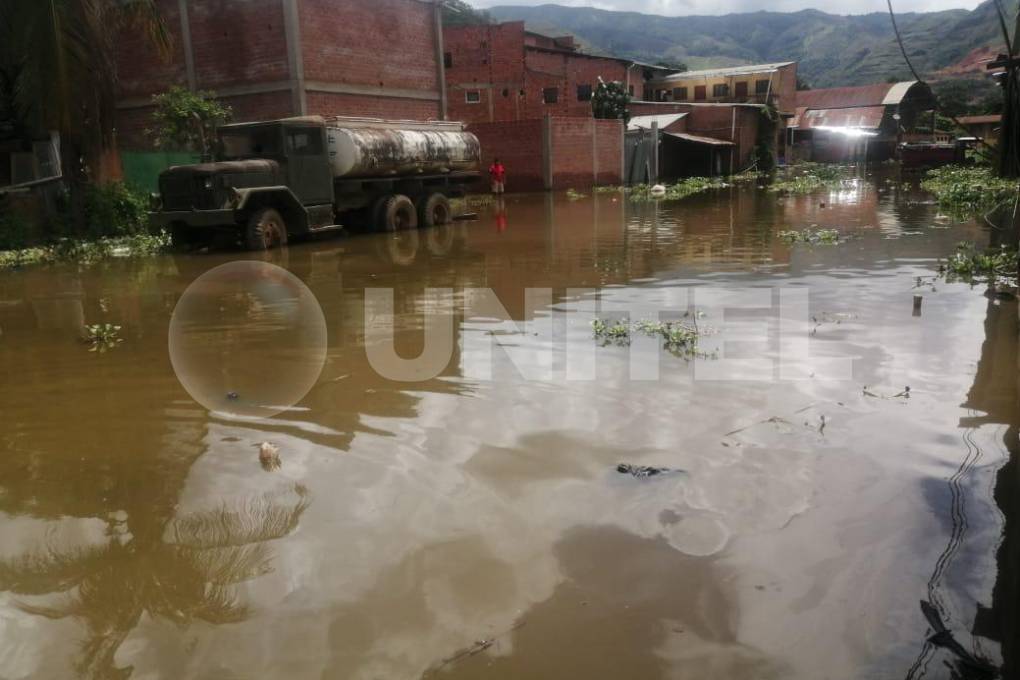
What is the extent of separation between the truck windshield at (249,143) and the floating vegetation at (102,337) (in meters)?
6.78

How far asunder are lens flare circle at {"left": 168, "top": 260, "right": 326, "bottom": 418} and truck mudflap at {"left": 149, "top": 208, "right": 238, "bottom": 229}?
252cm

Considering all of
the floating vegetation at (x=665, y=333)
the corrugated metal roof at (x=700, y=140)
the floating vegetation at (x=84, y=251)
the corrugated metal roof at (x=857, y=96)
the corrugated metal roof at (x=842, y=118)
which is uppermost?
the corrugated metal roof at (x=857, y=96)

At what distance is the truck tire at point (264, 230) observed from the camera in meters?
13.2

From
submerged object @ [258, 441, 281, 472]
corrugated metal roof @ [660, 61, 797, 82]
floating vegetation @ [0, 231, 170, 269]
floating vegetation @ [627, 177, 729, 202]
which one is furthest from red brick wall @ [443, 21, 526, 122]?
submerged object @ [258, 441, 281, 472]

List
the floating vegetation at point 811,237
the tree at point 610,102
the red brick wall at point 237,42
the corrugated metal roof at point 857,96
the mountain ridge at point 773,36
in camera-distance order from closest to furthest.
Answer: the floating vegetation at point 811,237
the red brick wall at point 237,42
the tree at point 610,102
the corrugated metal roof at point 857,96
the mountain ridge at point 773,36

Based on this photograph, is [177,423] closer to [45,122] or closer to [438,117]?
[45,122]

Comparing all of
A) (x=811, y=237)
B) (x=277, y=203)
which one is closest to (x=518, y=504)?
(x=811, y=237)

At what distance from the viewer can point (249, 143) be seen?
45.6ft

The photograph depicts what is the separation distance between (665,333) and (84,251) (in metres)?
11.7

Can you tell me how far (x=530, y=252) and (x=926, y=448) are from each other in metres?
8.69

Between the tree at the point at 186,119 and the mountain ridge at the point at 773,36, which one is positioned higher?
the mountain ridge at the point at 773,36

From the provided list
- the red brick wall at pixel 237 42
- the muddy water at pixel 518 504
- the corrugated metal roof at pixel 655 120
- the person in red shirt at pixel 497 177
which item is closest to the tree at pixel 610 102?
the corrugated metal roof at pixel 655 120

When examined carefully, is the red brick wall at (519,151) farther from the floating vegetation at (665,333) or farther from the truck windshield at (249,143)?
the floating vegetation at (665,333)

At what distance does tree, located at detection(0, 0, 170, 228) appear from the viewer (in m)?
14.0
